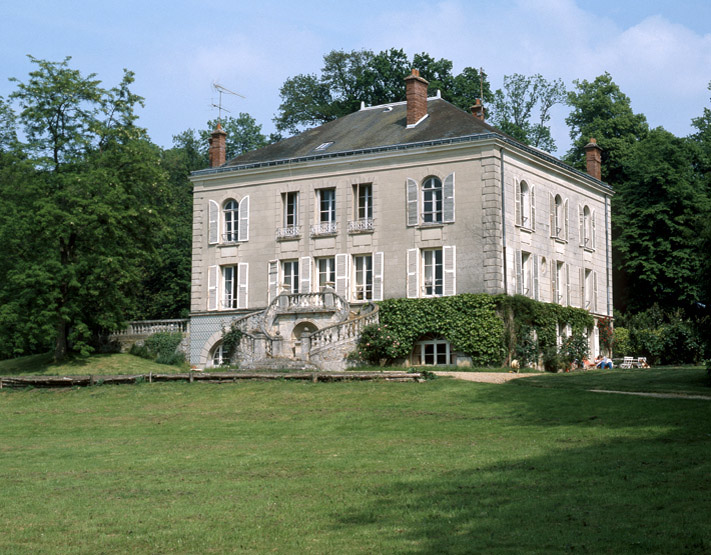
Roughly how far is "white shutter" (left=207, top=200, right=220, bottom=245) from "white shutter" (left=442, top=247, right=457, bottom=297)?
9.52 m

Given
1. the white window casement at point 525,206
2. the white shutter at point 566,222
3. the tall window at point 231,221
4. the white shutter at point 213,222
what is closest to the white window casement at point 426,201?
the white window casement at point 525,206

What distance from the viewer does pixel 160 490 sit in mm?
13812

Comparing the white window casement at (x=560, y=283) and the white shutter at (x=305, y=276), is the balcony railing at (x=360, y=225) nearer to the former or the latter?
the white shutter at (x=305, y=276)

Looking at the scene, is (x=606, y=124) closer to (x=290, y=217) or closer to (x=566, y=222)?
(x=566, y=222)

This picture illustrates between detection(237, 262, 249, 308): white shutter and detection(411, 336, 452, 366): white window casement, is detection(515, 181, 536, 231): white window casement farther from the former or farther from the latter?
detection(237, 262, 249, 308): white shutter

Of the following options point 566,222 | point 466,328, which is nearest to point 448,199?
point 466,328

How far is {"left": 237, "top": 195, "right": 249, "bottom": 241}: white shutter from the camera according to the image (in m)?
38.2

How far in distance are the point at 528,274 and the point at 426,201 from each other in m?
4.38

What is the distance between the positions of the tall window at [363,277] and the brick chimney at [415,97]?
5.36 metres

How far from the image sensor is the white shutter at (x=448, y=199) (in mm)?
34188

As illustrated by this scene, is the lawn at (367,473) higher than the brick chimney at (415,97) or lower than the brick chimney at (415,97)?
lower

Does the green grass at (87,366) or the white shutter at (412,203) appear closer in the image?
the white shutter at (412,203)

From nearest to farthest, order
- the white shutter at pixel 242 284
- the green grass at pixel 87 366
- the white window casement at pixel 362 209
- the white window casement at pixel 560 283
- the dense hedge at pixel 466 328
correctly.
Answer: the dense hedge at pixel 466 328 → the white window casement at pixel 362 209 → the white window casement at pixel 560 283 → the white shutter at pixel 242 284 → the green grass at pixel 87 366

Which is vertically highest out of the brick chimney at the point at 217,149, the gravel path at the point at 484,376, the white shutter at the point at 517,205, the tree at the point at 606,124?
the tree at the point at 606,124
